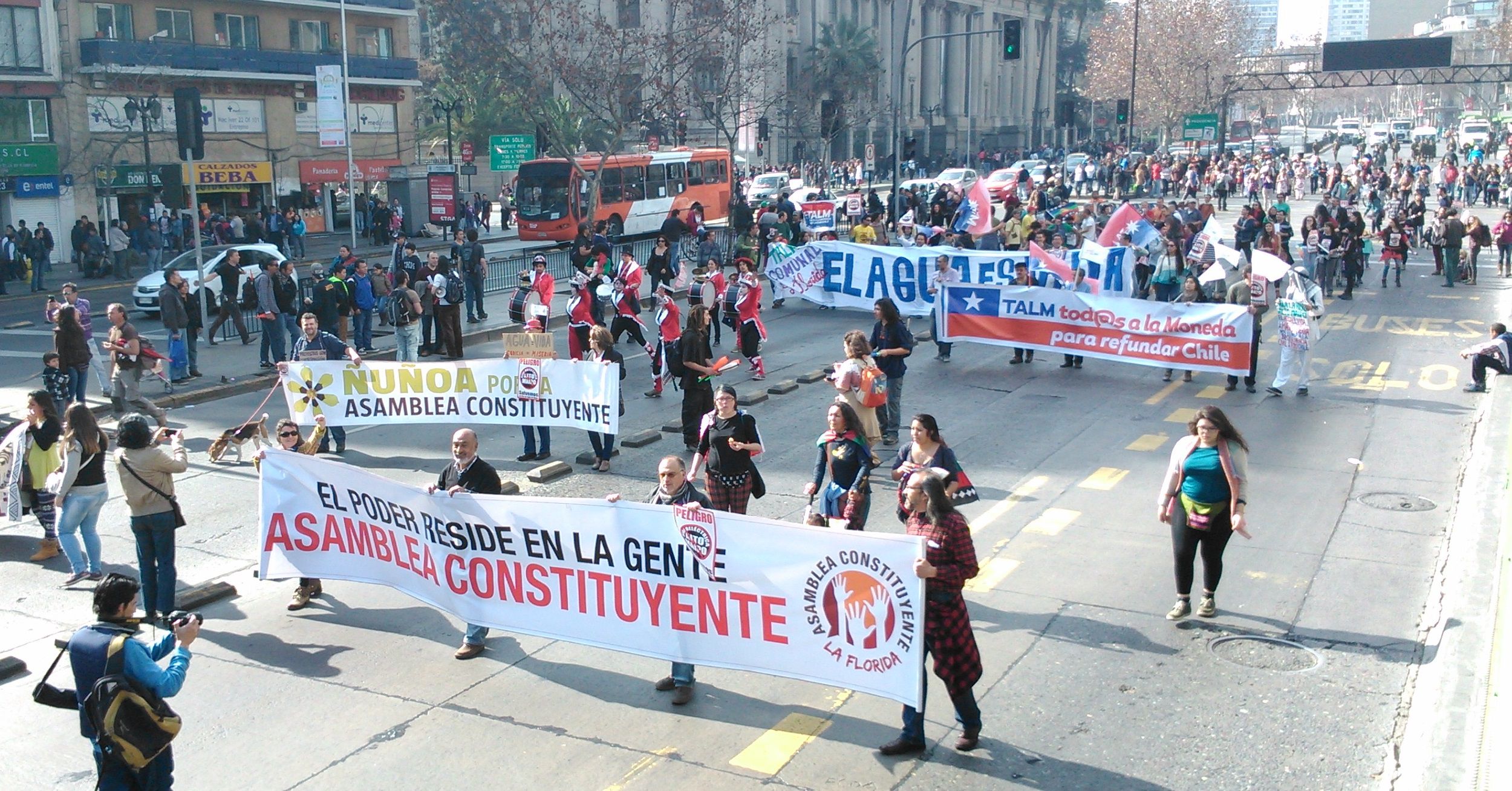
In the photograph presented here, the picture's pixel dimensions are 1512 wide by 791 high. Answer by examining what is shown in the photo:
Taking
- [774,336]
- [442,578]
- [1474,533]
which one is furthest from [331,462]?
[774,336]

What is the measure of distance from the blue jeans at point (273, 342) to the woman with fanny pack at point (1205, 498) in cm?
1452

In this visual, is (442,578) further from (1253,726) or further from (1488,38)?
(1488,38)

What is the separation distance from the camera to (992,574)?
10.2 metres

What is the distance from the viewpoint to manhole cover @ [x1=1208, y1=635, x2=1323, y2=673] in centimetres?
841

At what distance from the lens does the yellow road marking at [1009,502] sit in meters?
11.5

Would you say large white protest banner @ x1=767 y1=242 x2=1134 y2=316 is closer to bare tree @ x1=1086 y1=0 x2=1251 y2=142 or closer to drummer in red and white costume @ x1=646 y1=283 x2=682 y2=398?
drummer in red and white costume @ x1=646 y1=283 x2=682 y2=398

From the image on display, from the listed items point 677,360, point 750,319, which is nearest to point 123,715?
point 677,360

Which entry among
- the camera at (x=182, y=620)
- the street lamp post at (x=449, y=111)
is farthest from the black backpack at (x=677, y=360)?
the street lamp post at (x=449, y=111)

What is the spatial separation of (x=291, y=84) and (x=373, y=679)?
45611mm

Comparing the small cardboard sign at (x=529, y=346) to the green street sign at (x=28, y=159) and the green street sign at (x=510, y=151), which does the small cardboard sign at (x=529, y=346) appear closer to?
the green street sign at (x=510, y=151)

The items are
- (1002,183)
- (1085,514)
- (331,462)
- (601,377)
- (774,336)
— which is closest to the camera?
(331,462)

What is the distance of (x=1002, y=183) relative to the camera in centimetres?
5781

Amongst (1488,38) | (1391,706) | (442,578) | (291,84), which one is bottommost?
(1391,706)

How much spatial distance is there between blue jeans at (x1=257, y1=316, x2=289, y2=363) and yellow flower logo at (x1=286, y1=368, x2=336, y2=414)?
252 inches
